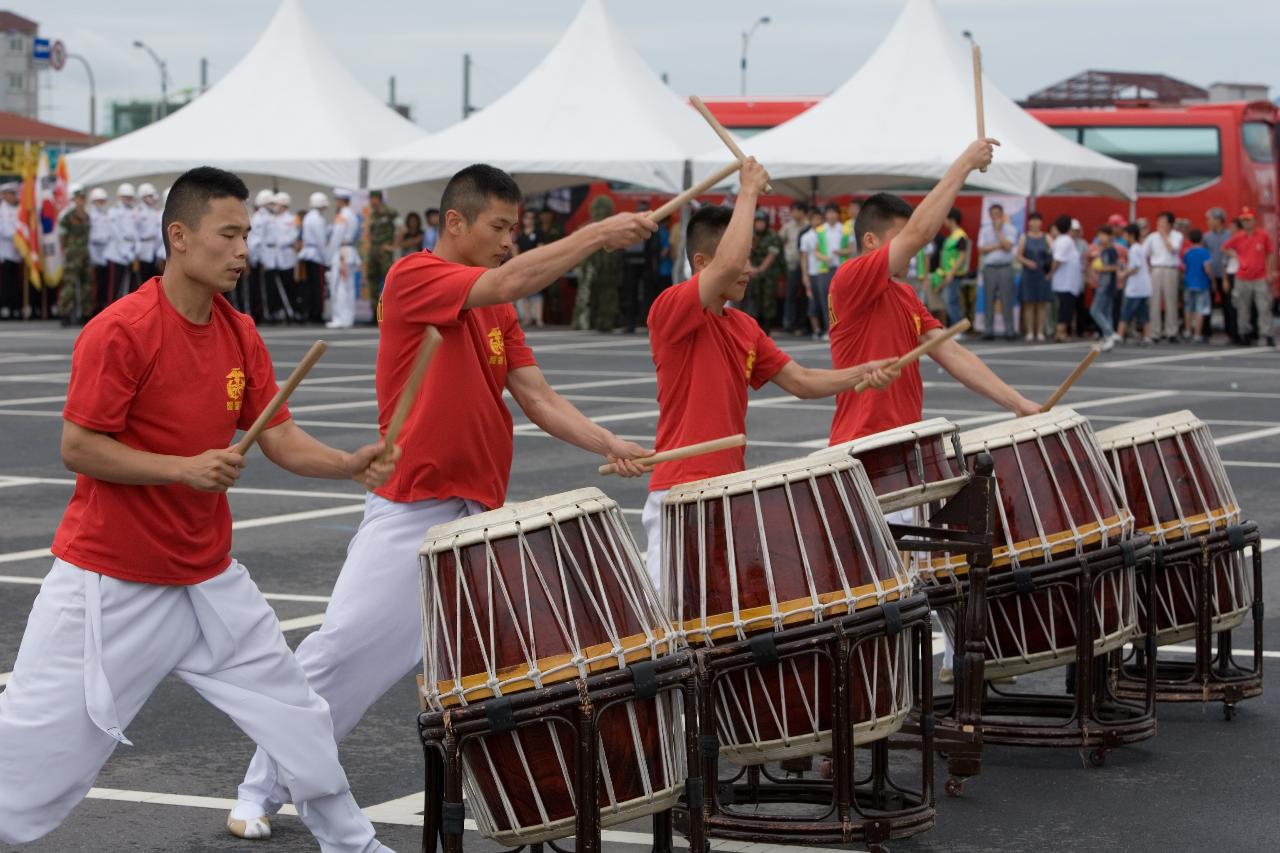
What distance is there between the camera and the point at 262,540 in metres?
11.5

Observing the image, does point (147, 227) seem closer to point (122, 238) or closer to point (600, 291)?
point (122, 238)

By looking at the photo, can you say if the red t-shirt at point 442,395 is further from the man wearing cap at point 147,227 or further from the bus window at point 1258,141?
the bus window at point 1258,141

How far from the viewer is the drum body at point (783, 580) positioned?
5633 millimetres

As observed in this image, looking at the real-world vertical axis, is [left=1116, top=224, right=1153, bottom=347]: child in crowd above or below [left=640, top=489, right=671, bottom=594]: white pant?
above

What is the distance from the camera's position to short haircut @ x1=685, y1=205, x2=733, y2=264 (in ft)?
23.5

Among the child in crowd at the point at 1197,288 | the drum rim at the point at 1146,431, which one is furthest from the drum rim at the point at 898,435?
the child in crowd at the point at 1197,288

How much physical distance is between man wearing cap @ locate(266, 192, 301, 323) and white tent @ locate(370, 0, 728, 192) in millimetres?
1935

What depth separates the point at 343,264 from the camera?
31734 millimetres

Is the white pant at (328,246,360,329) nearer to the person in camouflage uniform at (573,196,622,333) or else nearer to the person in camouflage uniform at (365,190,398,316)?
the person in camouflage uniform at (365,190,398,316)

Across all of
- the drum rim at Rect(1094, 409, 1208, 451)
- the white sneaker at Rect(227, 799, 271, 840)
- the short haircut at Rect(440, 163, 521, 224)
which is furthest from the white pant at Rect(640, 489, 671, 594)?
the drum rim at Rect(1094, 409, 1208, 451)

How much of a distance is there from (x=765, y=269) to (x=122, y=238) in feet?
31.4

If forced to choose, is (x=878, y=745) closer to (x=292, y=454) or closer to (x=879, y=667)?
(x=879, y=667)

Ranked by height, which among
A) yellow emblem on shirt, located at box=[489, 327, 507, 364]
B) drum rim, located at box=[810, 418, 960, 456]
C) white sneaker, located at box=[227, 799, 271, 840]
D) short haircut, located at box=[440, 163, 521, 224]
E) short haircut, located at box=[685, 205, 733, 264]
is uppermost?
short haircut, located at box=[440, 163, 521, 224]

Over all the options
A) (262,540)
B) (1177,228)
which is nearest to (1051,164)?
(1177,228)
